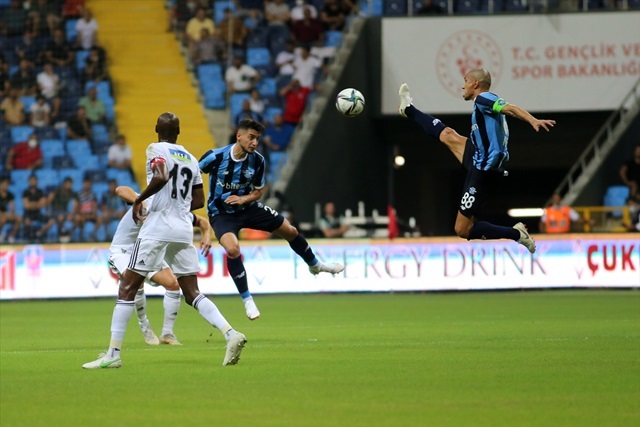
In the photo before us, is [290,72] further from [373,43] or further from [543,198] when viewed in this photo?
[543,198]

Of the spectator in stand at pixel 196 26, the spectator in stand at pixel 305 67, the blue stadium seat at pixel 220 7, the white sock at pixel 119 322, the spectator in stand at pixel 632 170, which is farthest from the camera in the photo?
Result: the blue stadium seat at pixel 220 7

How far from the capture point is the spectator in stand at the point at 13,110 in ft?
90.6

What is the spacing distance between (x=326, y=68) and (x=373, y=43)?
74.1 inches

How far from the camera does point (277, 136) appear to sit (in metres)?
26.6

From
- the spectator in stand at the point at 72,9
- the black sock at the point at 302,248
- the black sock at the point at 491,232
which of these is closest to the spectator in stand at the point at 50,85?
the spectator in stand at the point at 72,9

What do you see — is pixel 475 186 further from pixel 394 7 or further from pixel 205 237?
pixel 394 7

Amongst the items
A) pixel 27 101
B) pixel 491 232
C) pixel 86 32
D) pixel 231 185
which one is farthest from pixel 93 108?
pixel 491 232

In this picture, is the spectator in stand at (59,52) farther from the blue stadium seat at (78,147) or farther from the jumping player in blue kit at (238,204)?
the jumping player in blue kit at (238,204)

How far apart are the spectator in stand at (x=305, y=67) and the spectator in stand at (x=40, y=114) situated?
17.6ft

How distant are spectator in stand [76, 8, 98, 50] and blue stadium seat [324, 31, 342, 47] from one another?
5292 mm

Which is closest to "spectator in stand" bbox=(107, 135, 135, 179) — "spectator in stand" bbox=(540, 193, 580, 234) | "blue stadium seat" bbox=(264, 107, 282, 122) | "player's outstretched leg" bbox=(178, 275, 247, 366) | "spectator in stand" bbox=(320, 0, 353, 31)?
"blue stadium seat" bbox=(264, 107, 282, 122)

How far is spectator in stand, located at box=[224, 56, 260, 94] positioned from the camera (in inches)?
1075

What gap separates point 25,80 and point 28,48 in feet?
3.21

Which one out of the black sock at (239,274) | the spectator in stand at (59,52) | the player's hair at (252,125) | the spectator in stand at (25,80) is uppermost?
the player's hair at (252,125)
